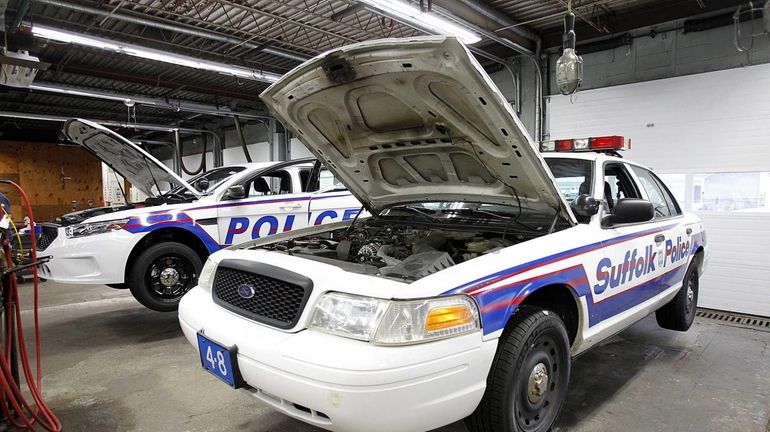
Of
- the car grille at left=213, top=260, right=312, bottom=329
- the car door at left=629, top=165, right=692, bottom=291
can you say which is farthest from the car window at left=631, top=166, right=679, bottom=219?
the car grille at left=213, top=260, right=312, bottom=329

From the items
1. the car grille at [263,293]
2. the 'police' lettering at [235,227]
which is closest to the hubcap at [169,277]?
the 'police' lettering at [235,227]

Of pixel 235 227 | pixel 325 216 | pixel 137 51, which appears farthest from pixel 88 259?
pixel 137 51

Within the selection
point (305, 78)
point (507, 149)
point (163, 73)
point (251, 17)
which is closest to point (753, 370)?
point (507, 149)

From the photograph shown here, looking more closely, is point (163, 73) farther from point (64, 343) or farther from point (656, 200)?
point (656, 200)

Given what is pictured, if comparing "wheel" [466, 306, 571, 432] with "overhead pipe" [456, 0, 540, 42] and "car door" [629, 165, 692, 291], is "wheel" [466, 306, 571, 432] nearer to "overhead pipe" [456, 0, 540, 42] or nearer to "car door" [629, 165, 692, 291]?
"car door" [629, 165, 692, 291]

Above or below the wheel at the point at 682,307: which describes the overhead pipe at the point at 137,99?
above

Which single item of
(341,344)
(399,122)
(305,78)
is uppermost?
(305,78)

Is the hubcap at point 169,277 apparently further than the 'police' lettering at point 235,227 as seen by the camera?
No

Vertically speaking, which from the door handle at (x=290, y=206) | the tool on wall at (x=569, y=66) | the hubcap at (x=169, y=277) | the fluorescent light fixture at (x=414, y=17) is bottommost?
the hubcap at (x=169, y=277)

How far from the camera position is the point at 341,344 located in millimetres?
1630

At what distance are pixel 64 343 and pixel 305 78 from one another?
3630 mm

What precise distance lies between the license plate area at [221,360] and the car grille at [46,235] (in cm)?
303

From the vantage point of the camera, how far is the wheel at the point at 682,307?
395cm

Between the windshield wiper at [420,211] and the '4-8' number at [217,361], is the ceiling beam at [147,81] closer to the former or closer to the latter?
the windshield wiper at [420,211]
